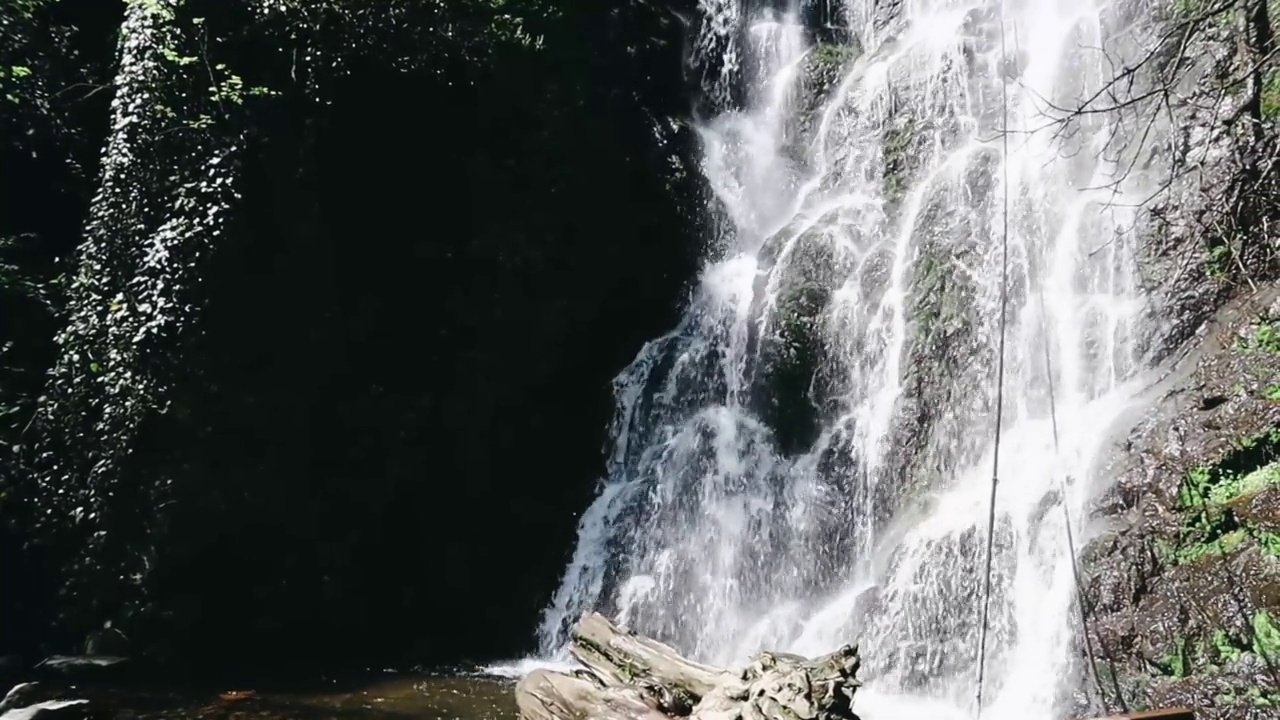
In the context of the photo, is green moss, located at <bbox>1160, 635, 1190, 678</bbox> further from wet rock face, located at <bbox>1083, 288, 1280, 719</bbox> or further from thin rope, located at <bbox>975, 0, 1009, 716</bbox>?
thin rope, located at <bbox>975, 0, 1009, 716</bbox>

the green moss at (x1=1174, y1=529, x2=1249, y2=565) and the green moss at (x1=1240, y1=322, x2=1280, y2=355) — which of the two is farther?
the green moss at (x1=1240, y1=322, x2=1280, y2=355)

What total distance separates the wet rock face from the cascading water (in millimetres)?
446

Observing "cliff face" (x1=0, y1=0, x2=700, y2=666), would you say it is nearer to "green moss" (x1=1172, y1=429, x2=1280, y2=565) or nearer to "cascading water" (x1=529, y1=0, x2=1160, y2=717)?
"cascading water" (x1=529, y1=0, x2=1160, y2=717)

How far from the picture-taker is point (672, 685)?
391 cm

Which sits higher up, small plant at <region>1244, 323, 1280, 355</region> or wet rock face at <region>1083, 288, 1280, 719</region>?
small plant at <region>1244, 323, 1280, 355</region>

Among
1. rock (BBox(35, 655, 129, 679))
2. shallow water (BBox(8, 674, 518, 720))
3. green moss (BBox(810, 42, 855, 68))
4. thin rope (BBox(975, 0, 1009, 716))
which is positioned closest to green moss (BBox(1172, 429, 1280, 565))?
thin rope (BBox(975, 0, 1009, 716))

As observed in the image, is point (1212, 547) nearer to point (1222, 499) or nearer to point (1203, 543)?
point (1203, 543)

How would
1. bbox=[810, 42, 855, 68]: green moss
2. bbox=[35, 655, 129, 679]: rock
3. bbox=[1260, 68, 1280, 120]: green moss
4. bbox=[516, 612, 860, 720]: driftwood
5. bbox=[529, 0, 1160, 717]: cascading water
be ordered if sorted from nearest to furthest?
bbox=[516, 612, 860, 720]: driftwood < bbox=[1260, 68, 1280, 120]: green moss < bbox=[529, 0, 1160, 717]: cascading water < bbox=[35, 655, 129, 679]: rock < bbox=[810, 42, 855, 68]: green moss

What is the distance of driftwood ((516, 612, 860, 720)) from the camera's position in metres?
3.31

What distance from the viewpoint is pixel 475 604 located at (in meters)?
10.0

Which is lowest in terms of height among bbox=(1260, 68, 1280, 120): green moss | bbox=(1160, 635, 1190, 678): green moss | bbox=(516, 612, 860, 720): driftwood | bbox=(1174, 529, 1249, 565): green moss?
bbox=(516, 612, 860, 720): driftwood

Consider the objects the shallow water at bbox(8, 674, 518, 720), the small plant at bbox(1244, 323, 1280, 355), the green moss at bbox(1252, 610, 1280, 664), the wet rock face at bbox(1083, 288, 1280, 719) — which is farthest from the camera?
the shallow water at bbox(8, 674, 518, 720)

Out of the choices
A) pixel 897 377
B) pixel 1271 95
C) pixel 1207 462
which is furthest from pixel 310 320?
pixel 1271 95

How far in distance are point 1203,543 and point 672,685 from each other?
3729 mm
